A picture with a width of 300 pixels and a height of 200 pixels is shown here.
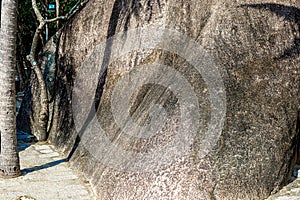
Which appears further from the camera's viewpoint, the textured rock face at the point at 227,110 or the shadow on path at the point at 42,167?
the shadow on path at the point at 42,167

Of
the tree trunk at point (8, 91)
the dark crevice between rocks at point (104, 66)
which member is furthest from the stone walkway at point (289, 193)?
the tree trunk at point (8, 91)

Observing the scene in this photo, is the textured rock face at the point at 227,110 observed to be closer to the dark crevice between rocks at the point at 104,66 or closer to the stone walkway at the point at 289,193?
the stone walkway at the point at 289,193

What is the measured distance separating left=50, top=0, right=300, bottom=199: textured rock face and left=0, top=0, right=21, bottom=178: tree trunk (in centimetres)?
83

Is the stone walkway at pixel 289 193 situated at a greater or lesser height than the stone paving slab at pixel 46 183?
greater

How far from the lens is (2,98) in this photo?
5.09 metres

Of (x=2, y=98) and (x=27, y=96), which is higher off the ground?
(x=2, y=98)

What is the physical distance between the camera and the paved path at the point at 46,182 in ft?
15.1

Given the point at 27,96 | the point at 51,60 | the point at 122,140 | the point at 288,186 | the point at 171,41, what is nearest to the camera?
the point at 288,186

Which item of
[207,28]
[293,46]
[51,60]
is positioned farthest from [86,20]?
[293,46]

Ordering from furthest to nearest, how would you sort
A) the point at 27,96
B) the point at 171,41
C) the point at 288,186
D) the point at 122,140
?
the point at 27,96, the point at 171,41, the point at 122,140, the point at 288,186

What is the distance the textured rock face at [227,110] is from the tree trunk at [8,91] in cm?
83

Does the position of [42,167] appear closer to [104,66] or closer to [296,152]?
[104,66]

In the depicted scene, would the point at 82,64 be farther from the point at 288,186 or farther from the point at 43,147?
the point at 288,186

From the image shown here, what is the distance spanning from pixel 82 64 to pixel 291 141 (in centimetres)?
359
